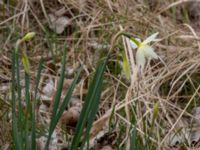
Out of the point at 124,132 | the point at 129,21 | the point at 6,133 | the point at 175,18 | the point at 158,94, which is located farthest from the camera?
the point at 175,18

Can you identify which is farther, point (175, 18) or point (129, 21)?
point (175, 18)

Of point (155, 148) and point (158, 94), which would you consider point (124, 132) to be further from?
point (158, 94)

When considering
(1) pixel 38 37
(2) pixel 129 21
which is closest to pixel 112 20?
(2) pixel 129 21

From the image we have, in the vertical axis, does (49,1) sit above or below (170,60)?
above

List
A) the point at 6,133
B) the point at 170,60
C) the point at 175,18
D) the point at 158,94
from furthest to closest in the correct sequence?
the point at 175,18 → the point at 170,60 → the point at 158,94 → the point at 6,133

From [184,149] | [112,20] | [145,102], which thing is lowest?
[184,149]

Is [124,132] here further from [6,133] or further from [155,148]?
[6,133]
